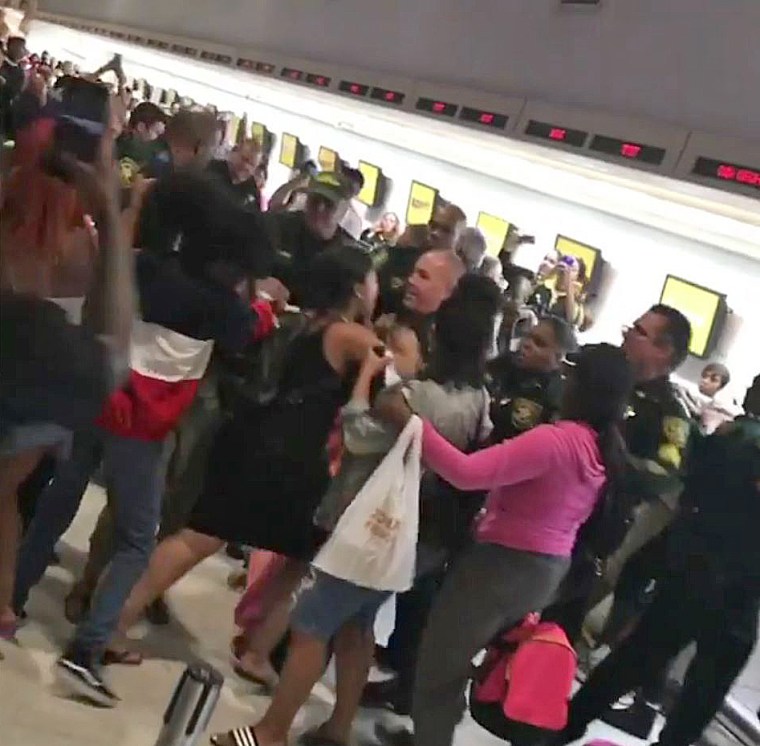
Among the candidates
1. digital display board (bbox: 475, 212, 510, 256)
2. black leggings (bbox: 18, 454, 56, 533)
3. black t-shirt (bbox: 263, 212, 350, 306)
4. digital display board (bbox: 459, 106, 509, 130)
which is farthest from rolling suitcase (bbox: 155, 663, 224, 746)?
digital display board (bbox: 475, 212, 510, 256)

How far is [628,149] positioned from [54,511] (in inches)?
102

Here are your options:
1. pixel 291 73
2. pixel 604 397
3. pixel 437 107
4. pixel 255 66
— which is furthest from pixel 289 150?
pixel 604 397

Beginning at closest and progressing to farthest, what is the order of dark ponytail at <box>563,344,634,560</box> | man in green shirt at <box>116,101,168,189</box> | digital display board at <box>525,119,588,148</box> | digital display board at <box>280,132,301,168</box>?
dark ponytail at <box>563,344,634,560</box>
digital display board at <box>525,119,588,148</box>
man in green shirt at <box>116,101,168,189</box>
digital display board at <box>280,132,301,168</box>

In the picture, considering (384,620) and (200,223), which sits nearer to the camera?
(200,223)

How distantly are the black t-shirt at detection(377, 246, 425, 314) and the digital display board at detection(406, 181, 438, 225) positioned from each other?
514cm

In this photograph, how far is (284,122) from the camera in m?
14.0

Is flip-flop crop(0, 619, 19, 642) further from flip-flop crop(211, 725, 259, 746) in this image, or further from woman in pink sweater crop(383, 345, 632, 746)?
woman in pink sweater crop(383, 345, 632, 746)

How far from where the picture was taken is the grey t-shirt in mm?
3680

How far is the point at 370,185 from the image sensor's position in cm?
1170

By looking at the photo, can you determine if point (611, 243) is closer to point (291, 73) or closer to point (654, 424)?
point (291, 73)

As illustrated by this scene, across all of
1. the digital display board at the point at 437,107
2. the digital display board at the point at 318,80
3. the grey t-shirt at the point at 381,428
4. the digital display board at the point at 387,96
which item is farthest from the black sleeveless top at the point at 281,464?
the digital display board at the point at 318,80

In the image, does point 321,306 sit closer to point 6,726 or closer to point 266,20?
point 6,726

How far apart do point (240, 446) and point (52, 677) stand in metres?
0.93

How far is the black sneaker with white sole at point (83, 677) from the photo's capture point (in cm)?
393
